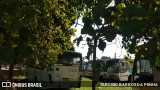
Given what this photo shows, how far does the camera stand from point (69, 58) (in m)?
20.9

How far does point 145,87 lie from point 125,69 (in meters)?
22.2

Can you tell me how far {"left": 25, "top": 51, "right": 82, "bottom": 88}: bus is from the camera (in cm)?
1998

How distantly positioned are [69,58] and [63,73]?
3.52ft

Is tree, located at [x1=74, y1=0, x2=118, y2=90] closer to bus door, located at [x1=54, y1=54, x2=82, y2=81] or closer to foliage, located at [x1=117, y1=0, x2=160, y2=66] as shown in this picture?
foliage, located at [x1=117, y1=0, x2=160, y2=66]

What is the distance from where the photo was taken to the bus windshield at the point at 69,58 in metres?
20.2

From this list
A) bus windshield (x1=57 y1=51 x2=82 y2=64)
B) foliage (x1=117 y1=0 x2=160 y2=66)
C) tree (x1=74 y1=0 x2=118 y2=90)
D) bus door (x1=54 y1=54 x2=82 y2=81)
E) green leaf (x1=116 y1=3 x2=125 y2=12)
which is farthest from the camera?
bus door (x1=54 y1=54 x2=82 y2=81)

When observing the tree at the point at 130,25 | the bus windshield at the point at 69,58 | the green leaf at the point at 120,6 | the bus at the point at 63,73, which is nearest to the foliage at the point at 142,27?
the tree at the point at 130,25

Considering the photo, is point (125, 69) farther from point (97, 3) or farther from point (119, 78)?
point (97, 3)

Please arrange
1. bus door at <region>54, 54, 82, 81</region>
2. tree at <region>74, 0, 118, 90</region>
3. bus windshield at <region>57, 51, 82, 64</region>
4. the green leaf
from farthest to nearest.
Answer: bus door at <region>54, 54, 82, 81</region> < bus windshield at <region>57, 51, 82, 64</region> < the green leaf < tree at <region>74, 0, 118, 90</region>

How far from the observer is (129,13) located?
2.57 metres

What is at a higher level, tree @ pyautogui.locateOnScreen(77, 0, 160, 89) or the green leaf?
the green leaf

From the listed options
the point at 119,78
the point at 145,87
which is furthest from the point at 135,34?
the point at 119,78

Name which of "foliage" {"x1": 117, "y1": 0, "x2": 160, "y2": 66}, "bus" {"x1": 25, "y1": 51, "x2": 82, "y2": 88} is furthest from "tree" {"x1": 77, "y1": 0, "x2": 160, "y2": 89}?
"bus" {"x1": 25, "y1": 51, "x2": 82, "y2": 88}

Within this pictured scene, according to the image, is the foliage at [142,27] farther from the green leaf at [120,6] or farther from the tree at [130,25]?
the green leaf at [120,6]
